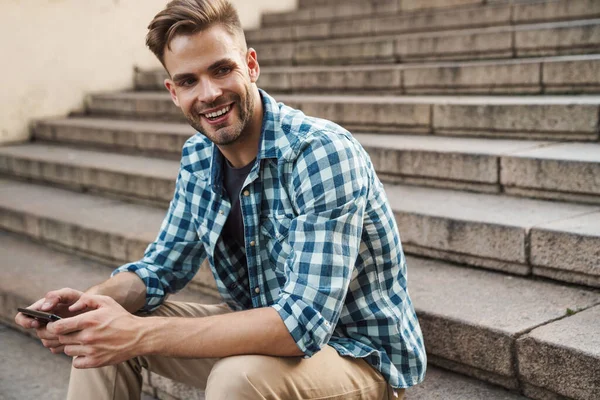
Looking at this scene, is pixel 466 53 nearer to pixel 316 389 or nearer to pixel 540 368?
pixel 540 368

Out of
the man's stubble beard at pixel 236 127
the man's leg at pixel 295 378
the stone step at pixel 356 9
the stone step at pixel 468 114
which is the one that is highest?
the stone step at pixel 356 9

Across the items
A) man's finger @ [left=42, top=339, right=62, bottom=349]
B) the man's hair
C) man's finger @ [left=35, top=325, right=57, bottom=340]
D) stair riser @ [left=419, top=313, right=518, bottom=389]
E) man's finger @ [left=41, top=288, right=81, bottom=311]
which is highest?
the man's hair

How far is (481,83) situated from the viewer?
195 inches

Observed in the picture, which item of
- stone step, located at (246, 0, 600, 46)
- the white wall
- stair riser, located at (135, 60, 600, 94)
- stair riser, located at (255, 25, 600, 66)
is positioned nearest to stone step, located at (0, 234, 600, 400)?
stair riser, located at (135, 60, 600, 94)

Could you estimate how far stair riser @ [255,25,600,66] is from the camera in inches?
194

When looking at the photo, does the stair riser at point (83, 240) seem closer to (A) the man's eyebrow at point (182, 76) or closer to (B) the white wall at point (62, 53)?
(A) the man's eyebrow at point (182, 76)

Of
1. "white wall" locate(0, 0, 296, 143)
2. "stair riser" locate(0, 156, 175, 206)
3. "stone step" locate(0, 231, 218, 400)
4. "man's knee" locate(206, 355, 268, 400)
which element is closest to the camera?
"man's knee" locate(206, 355, 268, 400)

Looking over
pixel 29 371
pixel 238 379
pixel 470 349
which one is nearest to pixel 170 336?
pixel 238 379

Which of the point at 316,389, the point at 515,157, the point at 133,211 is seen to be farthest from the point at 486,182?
the point at 133,211

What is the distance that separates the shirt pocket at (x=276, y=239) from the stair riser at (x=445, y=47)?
3.35m

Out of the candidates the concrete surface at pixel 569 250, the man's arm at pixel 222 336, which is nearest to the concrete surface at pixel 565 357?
the concrete surface at pixel 569 250

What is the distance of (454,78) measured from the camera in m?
5.10

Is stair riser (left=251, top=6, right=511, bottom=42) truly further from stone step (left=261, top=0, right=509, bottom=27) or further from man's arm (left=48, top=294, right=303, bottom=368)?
man's arm (left=48, top=294, right=303, bottom=368)

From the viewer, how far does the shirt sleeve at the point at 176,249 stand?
2709mm
